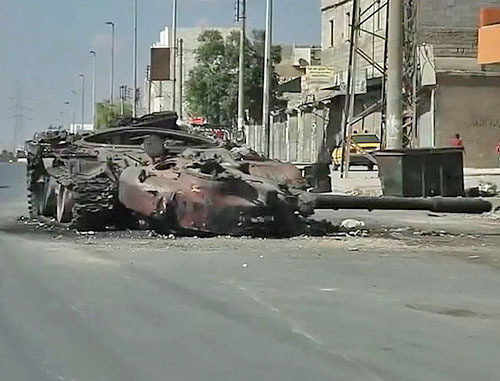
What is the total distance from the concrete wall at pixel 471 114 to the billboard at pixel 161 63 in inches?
1002

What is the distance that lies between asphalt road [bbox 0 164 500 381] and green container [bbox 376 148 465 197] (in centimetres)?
1118

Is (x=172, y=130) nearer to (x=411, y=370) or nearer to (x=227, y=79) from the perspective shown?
(x=411, y=370)

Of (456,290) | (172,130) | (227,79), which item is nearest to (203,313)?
(456,290)

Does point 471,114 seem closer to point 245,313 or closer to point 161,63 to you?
point 161,63

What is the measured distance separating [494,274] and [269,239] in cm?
459

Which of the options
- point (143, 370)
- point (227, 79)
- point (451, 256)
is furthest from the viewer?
point (227, 79)

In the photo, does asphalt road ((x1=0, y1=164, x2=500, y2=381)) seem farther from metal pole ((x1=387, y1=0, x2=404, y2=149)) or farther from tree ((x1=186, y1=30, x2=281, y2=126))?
tree ((x1=186, y1=30, x2=281, y2=126))

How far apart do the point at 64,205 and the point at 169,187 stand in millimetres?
2931

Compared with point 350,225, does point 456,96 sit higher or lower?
higher

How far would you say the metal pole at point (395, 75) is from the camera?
31422mm

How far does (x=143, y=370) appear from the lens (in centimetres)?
726

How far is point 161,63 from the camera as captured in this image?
228 ft

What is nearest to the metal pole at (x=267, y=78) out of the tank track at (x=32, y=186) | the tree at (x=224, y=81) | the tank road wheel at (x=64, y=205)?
the tank track at (x=32, y=186)

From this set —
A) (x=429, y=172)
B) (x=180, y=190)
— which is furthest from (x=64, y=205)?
(x=429, y=172)
